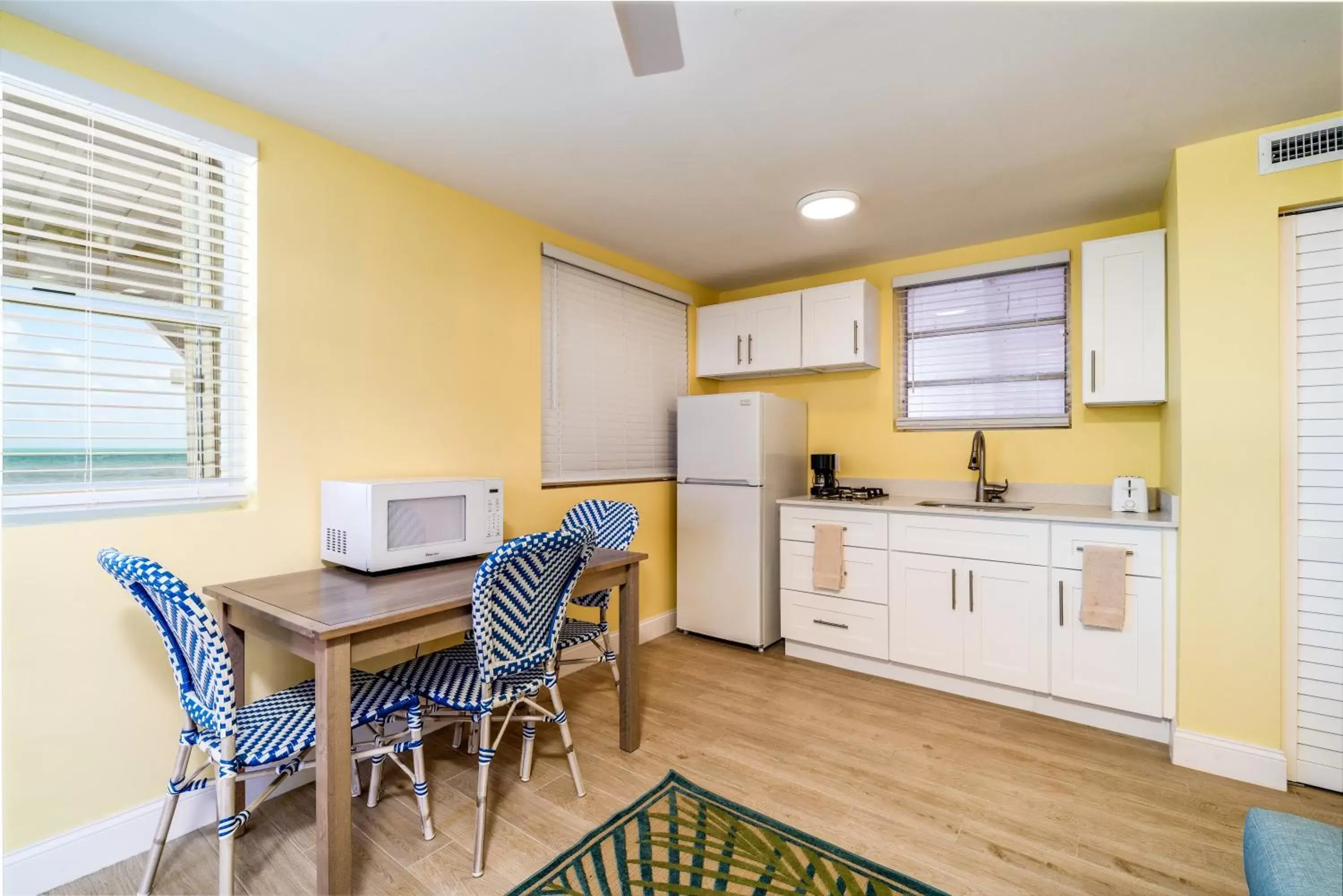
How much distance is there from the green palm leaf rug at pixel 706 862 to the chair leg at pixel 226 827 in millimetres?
743

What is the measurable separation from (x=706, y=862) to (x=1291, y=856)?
1.36m

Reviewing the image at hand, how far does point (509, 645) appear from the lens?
189 cm

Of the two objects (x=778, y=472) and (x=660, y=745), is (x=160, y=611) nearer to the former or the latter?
(x=660, y=745)

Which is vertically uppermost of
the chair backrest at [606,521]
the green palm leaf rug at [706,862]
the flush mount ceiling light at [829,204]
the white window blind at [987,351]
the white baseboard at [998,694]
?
the flush mount ceiling light at [829,204]

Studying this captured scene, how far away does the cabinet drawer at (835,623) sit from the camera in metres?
3.25

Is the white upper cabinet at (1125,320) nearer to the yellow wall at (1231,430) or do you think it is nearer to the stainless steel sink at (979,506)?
the yellow wall at (1231,430)

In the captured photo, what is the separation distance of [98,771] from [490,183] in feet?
8.44

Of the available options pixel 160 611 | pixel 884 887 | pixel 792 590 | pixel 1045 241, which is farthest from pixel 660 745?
pixel 1045 241

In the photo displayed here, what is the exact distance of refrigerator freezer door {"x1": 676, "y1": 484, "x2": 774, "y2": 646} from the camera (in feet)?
11.9

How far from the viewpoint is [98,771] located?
71.3 inches

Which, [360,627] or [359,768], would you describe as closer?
[360,627]

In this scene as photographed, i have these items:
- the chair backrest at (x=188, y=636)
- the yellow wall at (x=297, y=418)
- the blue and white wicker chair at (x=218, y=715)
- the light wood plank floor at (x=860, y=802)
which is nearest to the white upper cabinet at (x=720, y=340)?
the yellow wall at (x=297, y=418)

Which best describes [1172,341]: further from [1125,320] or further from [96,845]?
[96,845]

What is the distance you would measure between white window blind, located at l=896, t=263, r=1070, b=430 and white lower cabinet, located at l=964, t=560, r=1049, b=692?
101cm
